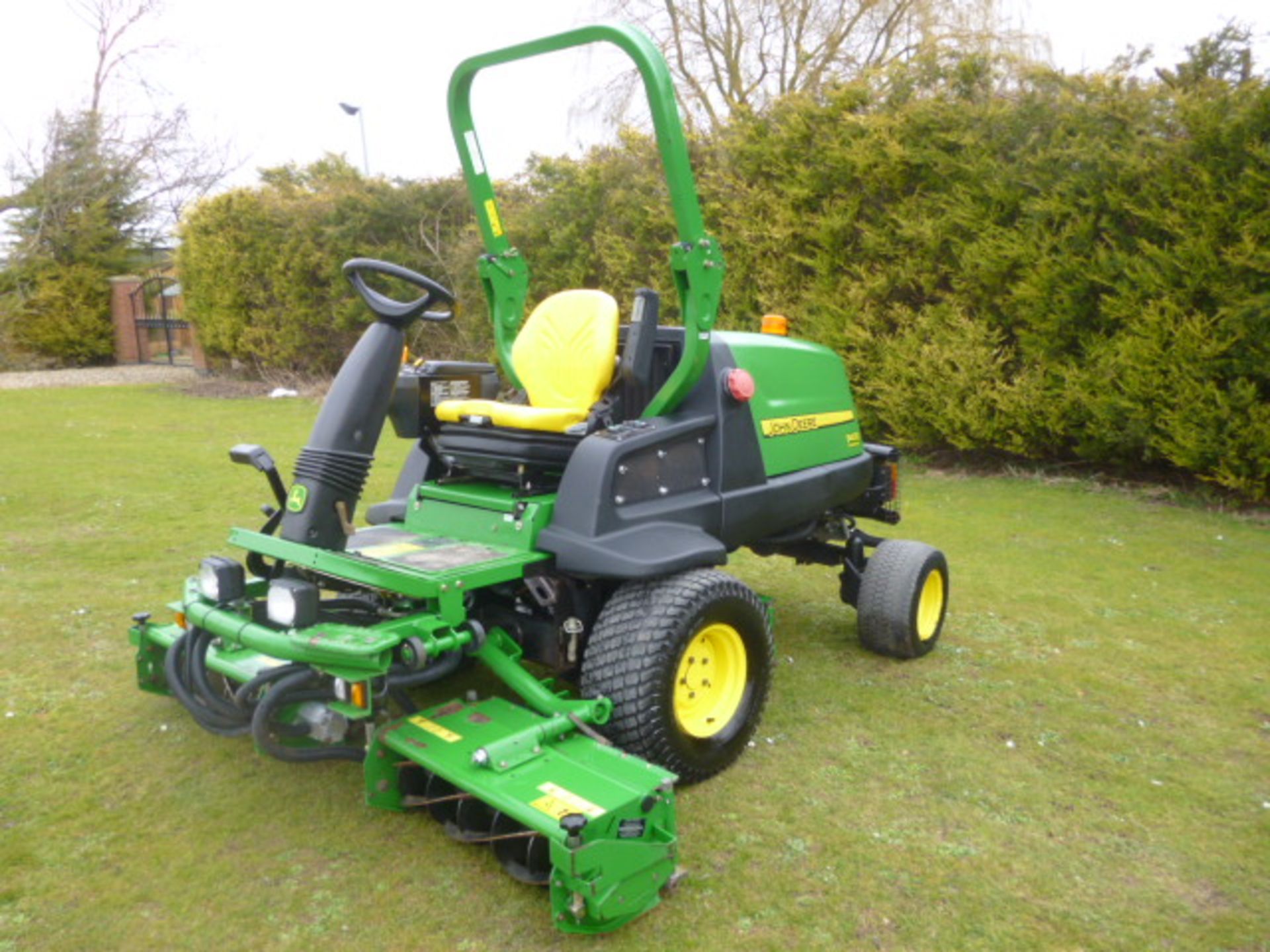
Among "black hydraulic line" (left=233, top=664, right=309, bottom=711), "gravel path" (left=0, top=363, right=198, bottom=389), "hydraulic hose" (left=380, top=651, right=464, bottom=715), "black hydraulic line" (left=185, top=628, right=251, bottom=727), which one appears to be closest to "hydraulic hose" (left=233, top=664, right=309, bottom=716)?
"black hydraulic line" (left=233, top=664, right=309, bottom=711)

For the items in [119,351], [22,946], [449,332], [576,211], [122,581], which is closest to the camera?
[22,946]

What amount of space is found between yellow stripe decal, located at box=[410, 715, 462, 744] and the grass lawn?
304 mm

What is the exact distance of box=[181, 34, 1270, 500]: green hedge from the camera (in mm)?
6742

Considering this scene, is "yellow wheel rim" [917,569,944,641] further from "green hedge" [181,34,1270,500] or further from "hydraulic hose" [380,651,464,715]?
"green hedge" [181,34,1270,500]

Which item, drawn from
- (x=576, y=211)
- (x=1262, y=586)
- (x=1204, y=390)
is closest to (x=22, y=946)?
(x=1262, y=586)

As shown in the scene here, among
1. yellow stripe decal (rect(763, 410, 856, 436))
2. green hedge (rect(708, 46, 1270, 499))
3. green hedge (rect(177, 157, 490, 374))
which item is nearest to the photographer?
yellow stripe decal (rect(763, 410, 856, 436))

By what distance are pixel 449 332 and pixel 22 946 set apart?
1163cm

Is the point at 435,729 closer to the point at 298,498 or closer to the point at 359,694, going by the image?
the point at 359,694

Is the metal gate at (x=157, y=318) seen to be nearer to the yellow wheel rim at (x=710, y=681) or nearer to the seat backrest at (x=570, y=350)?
the seat backrest at (x=570, y=350)

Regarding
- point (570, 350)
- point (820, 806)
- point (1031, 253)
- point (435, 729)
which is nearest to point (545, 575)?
point (435, 729)

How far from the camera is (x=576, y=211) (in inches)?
432

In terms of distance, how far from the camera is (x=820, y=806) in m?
3.01

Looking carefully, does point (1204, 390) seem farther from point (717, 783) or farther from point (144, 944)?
point (144, 944)

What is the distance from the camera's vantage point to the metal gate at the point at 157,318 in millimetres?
20188
